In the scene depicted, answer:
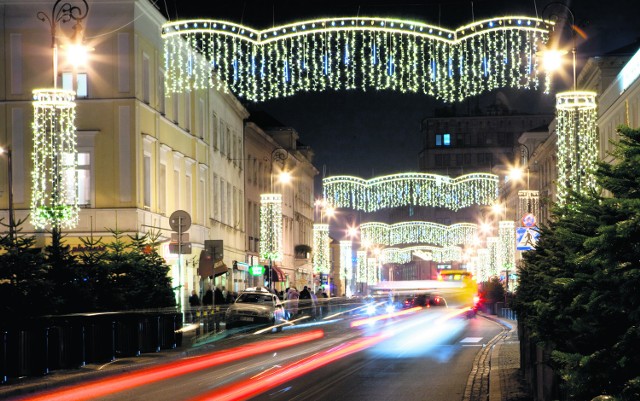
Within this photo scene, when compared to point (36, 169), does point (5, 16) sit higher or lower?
higher

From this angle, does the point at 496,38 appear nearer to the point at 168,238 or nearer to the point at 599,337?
the point at 599,337

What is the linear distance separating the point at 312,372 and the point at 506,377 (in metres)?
4.18

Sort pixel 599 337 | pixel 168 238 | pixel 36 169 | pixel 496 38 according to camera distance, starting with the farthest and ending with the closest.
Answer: pixel 168 238 → pixel 36 169 → pixel 496 38 → pixel 599 337

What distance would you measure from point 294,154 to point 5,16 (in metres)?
49.5

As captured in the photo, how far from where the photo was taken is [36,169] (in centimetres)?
3722

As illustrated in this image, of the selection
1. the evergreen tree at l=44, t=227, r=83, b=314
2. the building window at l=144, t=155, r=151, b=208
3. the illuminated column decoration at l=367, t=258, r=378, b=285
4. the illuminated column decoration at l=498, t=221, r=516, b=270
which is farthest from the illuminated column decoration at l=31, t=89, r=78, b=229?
the illuminated column decoration at l=367, t=258, r=378, b=285

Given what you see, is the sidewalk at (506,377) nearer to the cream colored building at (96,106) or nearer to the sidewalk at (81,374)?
the sidewalk at (81,374)

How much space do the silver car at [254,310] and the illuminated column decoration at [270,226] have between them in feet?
56.4

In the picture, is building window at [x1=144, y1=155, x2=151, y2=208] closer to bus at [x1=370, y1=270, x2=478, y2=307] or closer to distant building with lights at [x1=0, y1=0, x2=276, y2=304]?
distant building with lights at [x1=0, y1=0, x2=276, y2=304]

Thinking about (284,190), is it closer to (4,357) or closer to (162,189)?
(162,189)

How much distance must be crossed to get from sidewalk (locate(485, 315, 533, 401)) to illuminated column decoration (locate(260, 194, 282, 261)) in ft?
107

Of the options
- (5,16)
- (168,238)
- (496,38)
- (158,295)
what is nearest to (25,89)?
(5,16)

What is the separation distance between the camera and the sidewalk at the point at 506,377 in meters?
16.7

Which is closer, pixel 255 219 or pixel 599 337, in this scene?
pixel 599 337
